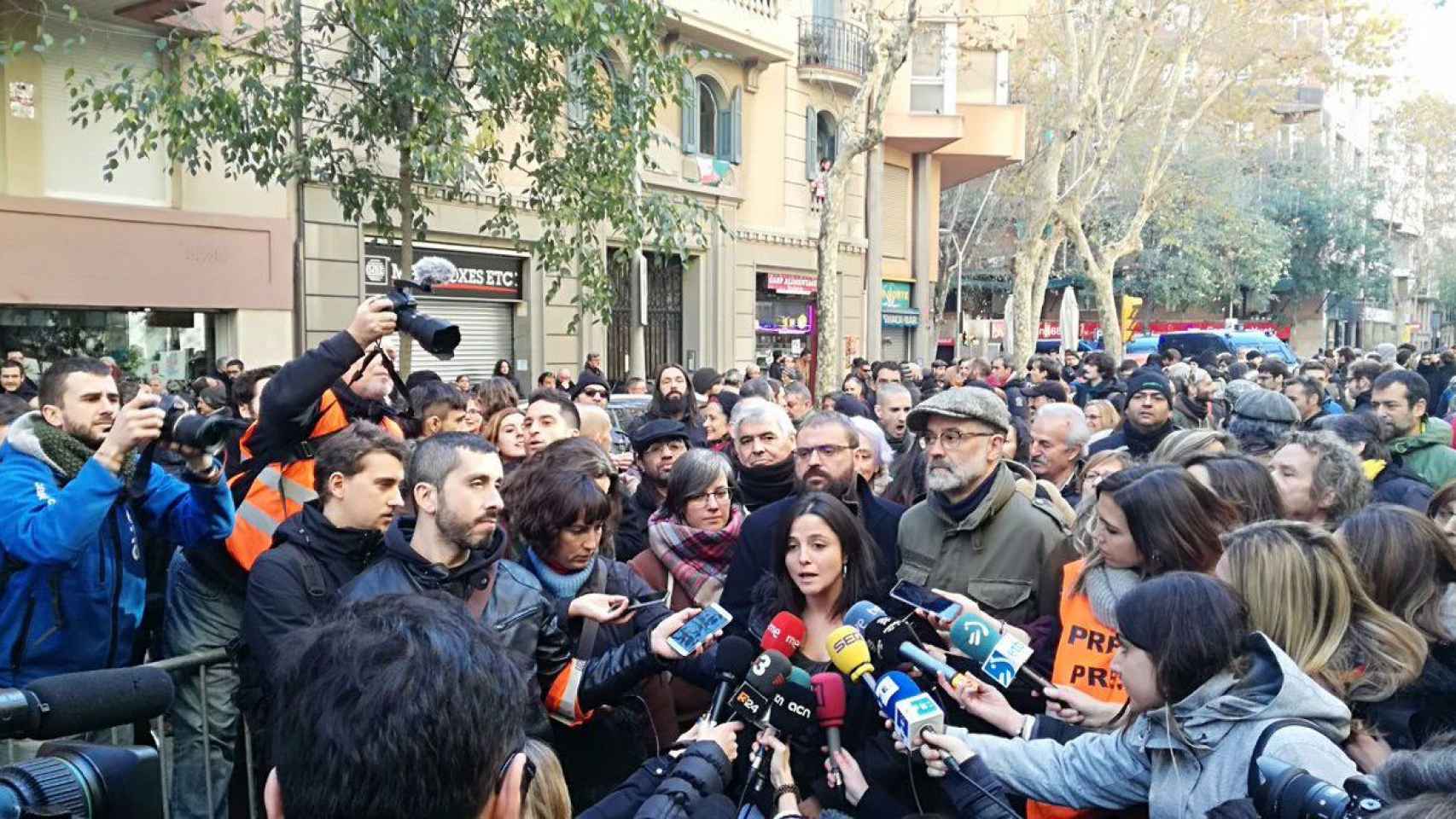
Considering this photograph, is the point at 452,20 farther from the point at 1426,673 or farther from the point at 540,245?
the point at 1426,673

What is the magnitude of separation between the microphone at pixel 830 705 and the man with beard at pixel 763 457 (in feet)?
7.16

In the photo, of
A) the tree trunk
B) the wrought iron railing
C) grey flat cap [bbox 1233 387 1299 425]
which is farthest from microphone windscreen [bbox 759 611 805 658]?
the wrought iron railing

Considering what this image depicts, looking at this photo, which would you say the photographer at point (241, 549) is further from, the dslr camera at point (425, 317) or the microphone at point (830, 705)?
the microphone at point (830, 705)

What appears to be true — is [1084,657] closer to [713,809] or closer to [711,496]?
[713,809]

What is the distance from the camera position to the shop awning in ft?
98.0

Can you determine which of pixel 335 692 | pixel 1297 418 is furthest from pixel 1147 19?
pixel 335 692

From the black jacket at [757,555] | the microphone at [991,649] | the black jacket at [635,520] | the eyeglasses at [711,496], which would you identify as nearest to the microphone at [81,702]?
the microphone at [991,649]

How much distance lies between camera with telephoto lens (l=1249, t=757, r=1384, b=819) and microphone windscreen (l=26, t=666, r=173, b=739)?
1999 mm

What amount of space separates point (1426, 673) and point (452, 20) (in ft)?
33.6

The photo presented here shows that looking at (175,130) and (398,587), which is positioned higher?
(175,130)

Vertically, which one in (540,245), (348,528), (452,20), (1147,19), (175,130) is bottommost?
(348,528)

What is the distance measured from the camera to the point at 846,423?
17.1 ft

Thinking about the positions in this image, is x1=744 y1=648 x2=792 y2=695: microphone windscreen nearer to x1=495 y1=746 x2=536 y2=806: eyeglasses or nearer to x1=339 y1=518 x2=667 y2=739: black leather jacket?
x1=339 y1=518 x2=667 y2=739: black leather jacket

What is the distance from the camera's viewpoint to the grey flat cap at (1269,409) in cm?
750
